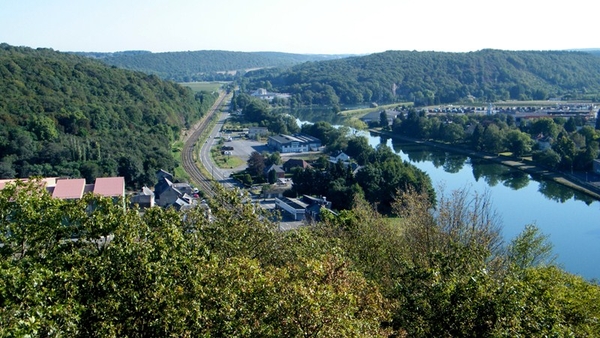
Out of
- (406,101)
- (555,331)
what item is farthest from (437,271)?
(406,101)

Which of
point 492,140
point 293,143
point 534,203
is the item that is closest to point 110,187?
point 293,143

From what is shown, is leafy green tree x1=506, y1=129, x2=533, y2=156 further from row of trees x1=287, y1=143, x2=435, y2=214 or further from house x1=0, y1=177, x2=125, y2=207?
house x1=0, y1=177, x2=125, y2=207

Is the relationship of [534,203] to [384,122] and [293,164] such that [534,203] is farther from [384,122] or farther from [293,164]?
[384,122]

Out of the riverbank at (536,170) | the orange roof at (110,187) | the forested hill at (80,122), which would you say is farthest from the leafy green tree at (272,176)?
the riverbank at (536,170)

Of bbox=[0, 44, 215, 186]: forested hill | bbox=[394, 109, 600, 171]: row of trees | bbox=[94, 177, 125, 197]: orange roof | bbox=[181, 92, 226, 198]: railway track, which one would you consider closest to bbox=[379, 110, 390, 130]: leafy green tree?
bbox=[394, 109, 600, 171]: row of trees

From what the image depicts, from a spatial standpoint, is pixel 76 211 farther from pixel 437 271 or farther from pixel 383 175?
pixel 383 175

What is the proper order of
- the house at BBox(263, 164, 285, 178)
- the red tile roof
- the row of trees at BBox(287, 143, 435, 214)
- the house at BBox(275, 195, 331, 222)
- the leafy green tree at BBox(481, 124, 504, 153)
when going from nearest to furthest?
the red tile roof < the house at BBox(275, 195, 331, 222) < the row of trees at BBox(287, 143, 435, 214) < the house at BBox(263, 164, 285, 178) < the leafy green tree at BBox(481, 124, 504, 153)

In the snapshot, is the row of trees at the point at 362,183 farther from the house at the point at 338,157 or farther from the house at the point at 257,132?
the house at the point at 257,132
